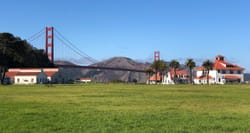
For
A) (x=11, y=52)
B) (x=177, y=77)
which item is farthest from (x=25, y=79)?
(x=177, y=77)

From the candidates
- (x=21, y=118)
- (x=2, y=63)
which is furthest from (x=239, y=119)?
(x=2, y=63)

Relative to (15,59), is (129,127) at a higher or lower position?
lower

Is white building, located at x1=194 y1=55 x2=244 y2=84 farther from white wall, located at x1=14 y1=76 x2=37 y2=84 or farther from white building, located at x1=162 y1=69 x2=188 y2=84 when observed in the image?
white wall, located at x1=14 y1=76 x2=37 y2=84

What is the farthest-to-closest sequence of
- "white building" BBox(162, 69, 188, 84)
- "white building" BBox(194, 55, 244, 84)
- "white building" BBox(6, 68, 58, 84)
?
"white building" BBox(162, 69, 188, 84) < "white building" BBox(194, 55, 244, 84) < "white building" BBox(6, 68, 58, 84)

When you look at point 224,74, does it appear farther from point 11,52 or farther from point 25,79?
point 11,52

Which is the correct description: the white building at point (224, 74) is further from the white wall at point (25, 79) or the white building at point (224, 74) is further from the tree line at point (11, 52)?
the tree line at point (11, 52)

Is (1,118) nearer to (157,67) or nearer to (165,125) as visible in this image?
(165,125)

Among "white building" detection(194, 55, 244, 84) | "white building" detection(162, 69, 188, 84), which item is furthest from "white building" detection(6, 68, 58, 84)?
"white building" detection(194, 55, 244, 84)

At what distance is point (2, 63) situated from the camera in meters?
105

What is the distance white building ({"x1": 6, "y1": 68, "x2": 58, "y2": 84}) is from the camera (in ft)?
432

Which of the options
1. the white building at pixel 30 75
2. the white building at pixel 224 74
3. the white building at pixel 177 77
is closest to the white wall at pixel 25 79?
the white building at pixel 30 75

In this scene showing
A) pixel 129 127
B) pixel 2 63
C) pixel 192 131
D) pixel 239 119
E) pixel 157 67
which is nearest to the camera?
pixel 192 131

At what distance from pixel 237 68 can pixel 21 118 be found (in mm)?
151488

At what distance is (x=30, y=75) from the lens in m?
131
